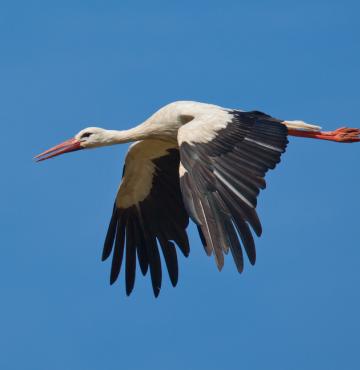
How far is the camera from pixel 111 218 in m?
15.2

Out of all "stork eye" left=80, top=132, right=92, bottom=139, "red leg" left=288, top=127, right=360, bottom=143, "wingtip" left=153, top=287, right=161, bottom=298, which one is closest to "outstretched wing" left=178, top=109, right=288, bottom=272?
"red leg" left=288, top=127, right=360, bottom=143

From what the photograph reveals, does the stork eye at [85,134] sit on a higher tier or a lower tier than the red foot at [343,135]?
higher

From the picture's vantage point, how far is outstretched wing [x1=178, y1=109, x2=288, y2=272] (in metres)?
11.7

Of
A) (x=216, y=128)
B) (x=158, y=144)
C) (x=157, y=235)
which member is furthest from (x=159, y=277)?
(x=216, y=128)

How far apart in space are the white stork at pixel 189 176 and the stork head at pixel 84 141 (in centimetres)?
1

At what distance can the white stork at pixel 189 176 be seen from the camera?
11.8 m

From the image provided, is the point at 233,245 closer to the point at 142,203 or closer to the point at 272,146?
the point at 272,146

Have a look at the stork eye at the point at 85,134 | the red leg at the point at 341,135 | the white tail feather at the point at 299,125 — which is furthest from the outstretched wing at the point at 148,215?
the red leg at the point at 341,135

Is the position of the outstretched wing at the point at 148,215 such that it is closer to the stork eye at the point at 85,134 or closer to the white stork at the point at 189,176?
the white stork at the point at 189,176

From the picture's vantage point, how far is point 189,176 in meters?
12.1

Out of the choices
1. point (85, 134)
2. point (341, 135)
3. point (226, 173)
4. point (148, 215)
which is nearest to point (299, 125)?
point (341, 135)

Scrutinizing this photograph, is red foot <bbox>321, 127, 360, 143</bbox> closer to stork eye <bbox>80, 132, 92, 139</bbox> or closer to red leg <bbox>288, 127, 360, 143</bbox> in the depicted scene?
red leg <bbox>288, 127, 360, 143</bbox>

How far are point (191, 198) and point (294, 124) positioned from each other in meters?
2.79

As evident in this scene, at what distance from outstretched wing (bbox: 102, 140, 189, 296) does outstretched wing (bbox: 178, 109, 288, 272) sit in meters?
2.06
